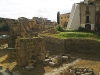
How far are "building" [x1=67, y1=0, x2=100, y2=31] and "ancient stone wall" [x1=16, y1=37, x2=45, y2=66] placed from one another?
1597 centimetres

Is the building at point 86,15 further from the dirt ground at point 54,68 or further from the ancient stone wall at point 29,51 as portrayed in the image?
the ancient stone wall at point 29,51

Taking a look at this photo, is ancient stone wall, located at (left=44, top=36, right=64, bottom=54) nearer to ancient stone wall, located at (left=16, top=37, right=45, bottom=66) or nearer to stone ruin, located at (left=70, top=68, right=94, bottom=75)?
ancient stone wall, located at (left=16, top=37, right=45, bottom=66)

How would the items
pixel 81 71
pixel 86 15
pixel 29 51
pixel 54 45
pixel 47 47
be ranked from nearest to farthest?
1. pixel 81 71
2. pixel 29 51
3. pixel 54 45
4. pixel 47 47
5. pixel 86 15

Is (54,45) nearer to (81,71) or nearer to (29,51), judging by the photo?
(29,51)

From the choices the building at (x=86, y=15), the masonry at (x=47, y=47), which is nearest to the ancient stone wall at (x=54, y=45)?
the masonry at (x=47, y=47)

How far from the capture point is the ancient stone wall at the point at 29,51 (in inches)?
1005

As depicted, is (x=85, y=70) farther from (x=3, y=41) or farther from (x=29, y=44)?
(x=3, y=41)

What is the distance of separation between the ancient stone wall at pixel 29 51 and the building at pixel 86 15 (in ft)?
52.4

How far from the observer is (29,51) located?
26047 mm

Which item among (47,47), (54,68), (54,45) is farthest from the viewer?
(47,47)

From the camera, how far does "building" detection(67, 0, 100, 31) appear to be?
39750 millimetres

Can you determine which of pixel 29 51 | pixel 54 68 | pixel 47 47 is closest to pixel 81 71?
pixel 54 68

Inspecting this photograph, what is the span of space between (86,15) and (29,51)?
60.1 ft

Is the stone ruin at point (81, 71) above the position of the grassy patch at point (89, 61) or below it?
below
